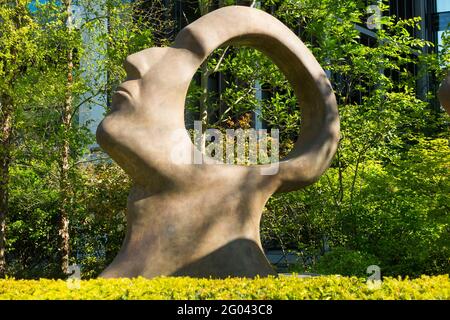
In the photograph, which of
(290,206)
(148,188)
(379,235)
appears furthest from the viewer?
(290,206)

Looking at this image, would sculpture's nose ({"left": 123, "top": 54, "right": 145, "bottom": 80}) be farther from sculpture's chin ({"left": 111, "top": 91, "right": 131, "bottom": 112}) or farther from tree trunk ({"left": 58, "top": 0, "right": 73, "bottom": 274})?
tree trunk ({"left": 58, "top": 0, "right": 73, "bottom": 274})

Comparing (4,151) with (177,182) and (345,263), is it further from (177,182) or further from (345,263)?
(345,263)

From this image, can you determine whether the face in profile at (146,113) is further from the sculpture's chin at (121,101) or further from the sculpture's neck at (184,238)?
the sculpture's neck at (184,238)

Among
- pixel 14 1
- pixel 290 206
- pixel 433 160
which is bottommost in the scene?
pixel 290 206

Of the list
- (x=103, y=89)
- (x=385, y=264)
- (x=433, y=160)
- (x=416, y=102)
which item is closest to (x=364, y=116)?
(x=416, y=102)

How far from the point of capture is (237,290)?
208 inches

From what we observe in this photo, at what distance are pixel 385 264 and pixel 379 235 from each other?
0.63 metres

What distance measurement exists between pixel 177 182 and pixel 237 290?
6.76 feet

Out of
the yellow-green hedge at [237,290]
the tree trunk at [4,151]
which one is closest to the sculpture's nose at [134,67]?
the yellow-green hedge at [237,290]

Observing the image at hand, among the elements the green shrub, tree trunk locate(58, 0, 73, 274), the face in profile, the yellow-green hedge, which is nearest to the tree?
tree trunk locate(58, 0, 73, 274)

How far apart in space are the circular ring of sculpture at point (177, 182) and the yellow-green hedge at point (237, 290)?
111cm
